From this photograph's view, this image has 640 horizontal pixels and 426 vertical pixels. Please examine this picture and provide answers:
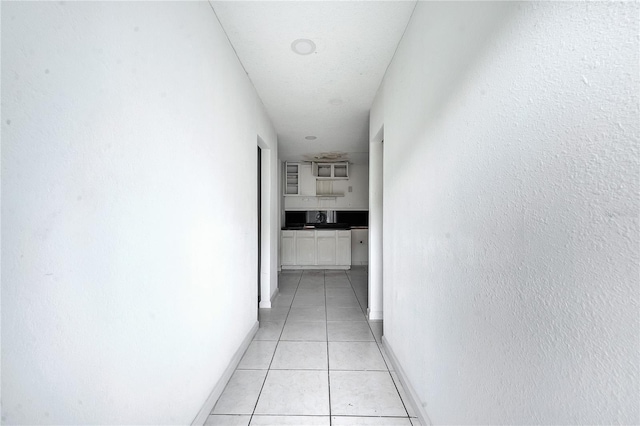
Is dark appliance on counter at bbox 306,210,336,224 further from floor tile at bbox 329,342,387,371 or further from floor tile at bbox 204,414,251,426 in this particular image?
floor tile at bbox 204,414,251,426

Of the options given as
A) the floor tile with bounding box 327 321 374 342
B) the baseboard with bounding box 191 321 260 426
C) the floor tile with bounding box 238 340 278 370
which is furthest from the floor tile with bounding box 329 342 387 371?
the baseboard with bounding box 191 321 260 426

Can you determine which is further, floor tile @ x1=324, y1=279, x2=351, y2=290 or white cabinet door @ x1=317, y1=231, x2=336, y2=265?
white cabinet door @ x1=317, y1=231, x2=336, y2=265

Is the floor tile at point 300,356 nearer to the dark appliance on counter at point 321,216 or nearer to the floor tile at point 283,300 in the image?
the floor tile at point 283,300

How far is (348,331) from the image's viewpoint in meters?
3.00

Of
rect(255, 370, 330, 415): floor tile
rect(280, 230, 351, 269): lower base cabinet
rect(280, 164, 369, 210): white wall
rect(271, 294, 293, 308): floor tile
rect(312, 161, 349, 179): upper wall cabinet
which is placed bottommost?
rect(271, 294, 293, 308): floor tile

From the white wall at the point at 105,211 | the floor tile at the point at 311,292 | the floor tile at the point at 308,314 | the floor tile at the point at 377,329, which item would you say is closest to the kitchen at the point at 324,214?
the floor tile at the point at 311,292

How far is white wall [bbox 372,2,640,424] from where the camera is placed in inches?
22.4

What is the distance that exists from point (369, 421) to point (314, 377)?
56 centimetres

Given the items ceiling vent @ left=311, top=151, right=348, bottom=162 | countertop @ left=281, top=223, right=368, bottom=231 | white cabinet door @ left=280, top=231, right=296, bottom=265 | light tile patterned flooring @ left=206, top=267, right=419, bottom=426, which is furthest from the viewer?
countertop @ left=281, top=223, right=368, bottom=231

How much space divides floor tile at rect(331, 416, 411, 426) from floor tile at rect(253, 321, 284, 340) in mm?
1277

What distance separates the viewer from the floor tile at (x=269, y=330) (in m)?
2.86

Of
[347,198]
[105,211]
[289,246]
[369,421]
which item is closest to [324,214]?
[347,198]

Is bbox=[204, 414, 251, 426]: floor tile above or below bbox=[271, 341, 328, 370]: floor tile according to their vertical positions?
above

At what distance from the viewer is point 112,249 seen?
945mm
